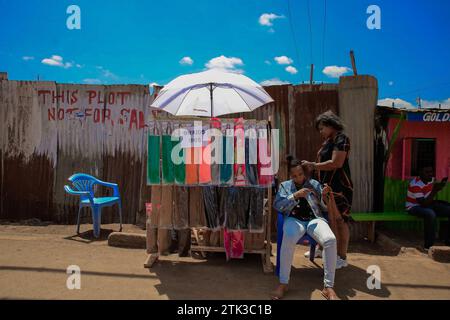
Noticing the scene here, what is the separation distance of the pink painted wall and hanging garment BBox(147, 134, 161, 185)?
432 centimetres

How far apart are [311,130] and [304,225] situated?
2.46 m

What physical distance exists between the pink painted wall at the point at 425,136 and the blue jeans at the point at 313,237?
329 cm

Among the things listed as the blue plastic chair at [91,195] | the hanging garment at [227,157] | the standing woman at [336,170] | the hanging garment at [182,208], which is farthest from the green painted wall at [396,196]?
the blue plastic chair at [91,195]

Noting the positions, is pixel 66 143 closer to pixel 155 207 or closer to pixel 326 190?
pixel 155 207

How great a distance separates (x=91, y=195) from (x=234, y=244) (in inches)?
98.4

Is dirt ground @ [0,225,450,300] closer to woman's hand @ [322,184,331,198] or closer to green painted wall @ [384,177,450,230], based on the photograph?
woman's hand @ [322,184,331,198]

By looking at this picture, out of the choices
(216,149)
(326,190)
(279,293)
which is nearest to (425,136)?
(326,190)

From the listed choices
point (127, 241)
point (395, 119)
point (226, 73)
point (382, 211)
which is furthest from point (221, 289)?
point (395, 119)

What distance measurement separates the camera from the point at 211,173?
4.26 m

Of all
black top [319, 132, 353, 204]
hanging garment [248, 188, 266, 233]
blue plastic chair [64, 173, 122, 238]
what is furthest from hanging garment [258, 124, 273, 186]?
blue plastic chair [64, 173, 122, 238]

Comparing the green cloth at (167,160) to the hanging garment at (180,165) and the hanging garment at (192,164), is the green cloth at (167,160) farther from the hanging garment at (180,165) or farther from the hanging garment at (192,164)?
the hanging garment at (192,164)

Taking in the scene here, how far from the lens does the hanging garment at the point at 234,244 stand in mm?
4492

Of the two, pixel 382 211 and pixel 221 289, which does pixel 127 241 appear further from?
pixel 382 211
